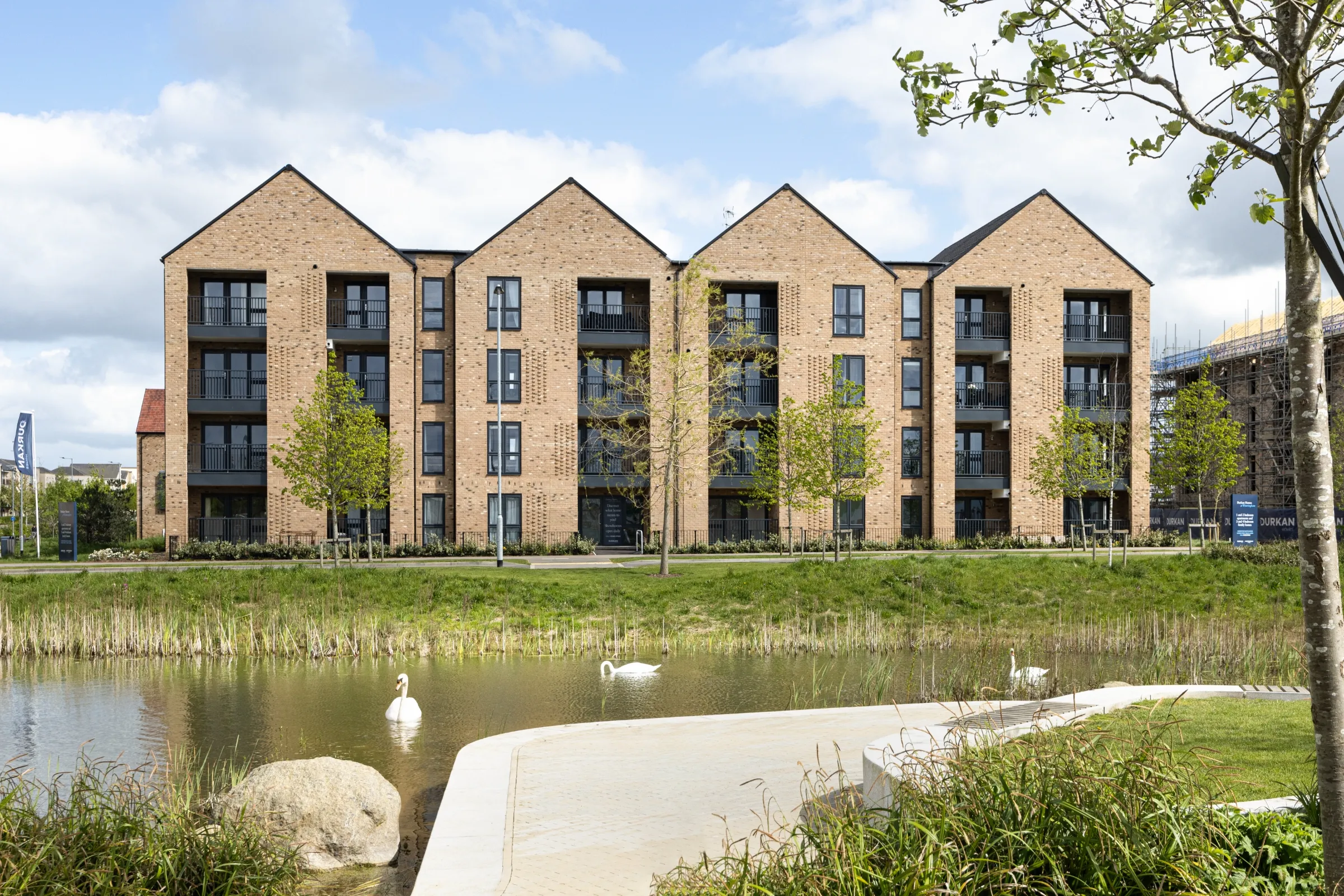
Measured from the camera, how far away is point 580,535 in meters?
39.8

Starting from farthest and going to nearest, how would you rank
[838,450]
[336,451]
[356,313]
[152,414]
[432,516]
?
[152,414] → [356,313] → [432,516] → [838,450] → [336,451]

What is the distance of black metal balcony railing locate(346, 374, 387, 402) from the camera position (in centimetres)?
3900

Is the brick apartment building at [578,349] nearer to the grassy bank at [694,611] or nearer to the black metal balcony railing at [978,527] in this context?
the black metal balcony railing at [978,527]

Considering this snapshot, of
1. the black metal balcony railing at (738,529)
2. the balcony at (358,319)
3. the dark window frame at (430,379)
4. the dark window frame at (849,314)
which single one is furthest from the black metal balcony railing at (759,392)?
the balcony at (358,319)

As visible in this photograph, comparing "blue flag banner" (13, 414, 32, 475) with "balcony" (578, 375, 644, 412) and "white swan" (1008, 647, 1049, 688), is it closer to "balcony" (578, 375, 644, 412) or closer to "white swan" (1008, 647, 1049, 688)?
"balcony" (578, 375, 644, 412)

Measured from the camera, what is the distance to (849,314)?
39812mm

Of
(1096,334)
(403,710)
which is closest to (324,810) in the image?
(403,710)

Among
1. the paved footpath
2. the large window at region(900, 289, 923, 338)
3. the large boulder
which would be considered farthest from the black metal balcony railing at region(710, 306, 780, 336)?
the large boulder

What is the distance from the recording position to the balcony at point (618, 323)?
39062mm

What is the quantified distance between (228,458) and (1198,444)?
33273 mm

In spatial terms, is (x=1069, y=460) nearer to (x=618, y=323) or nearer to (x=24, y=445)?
(x=618, y=323)

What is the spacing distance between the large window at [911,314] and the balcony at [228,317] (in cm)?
2335

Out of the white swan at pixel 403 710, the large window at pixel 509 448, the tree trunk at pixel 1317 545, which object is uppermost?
the large window at pixel 509 448

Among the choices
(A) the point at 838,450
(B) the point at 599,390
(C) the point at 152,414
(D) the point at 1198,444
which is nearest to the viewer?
(A) the point at 838,450
